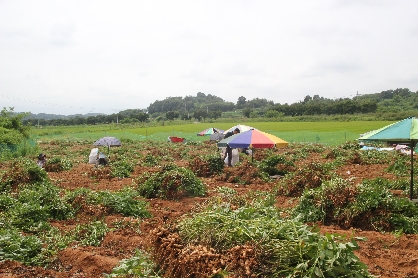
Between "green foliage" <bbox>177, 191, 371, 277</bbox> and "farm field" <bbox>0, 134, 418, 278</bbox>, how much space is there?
0.01m

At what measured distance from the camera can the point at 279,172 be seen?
13031 millimetres

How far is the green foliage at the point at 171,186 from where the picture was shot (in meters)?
9.88

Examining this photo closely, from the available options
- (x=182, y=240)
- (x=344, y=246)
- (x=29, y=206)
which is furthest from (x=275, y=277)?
(x=29, y=206)

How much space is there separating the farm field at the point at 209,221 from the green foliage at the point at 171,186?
3 cm

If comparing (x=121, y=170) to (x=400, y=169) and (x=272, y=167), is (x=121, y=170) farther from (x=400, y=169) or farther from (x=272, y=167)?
(x=400, y=169)

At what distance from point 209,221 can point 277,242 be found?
80cm

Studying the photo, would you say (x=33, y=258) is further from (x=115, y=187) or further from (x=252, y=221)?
(x=115, y=187)

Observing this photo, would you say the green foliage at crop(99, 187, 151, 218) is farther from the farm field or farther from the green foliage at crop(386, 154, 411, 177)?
the green foliage at crop(386, 154, 411, 177)

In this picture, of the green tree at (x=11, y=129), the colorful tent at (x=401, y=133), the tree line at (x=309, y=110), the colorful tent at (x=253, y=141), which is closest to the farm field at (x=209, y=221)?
the colorful tent at (x=401, y=133)

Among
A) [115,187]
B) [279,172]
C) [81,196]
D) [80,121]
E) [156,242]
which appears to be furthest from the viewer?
[80,121]

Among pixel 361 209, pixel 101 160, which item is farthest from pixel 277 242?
pixel 101 160

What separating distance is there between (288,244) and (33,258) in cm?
379

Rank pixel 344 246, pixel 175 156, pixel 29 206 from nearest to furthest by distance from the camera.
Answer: pixel 344 246, pixel 29 206, pixel 175 156

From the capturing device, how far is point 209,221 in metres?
4.07
